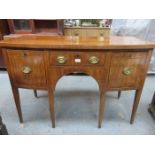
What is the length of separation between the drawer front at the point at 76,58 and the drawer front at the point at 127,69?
0.35ft

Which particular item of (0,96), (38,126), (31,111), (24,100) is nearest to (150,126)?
(38,126)

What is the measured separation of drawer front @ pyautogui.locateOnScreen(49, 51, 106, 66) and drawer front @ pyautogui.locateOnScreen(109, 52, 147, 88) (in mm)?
108

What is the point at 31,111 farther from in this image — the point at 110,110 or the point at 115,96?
the point at 115,96

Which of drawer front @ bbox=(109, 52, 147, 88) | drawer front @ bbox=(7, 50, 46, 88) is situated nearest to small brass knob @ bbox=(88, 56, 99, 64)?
drawer front @ bbox=(109, 52, 147, 88)

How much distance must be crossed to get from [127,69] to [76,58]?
411 mm

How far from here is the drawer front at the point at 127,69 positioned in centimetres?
104

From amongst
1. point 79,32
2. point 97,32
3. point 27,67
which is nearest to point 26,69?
point 27,67

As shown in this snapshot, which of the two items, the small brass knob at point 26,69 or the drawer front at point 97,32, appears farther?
the drawer front at point 97,32

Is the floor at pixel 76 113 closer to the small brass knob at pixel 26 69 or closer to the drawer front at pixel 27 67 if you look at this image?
the drawer front at pixel 27 67

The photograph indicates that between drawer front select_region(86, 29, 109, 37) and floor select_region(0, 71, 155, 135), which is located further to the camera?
drawer front select_region(86, 29, 109, 37)

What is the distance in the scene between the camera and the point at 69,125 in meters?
1.41

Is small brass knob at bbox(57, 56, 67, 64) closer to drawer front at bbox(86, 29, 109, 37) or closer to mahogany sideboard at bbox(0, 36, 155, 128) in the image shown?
mahogany sideboard at bbox(0, 36, 155, 128)

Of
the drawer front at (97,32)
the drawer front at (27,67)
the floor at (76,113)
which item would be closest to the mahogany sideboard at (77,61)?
the drawer front at (27,67)

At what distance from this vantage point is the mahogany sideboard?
0.99 meters
